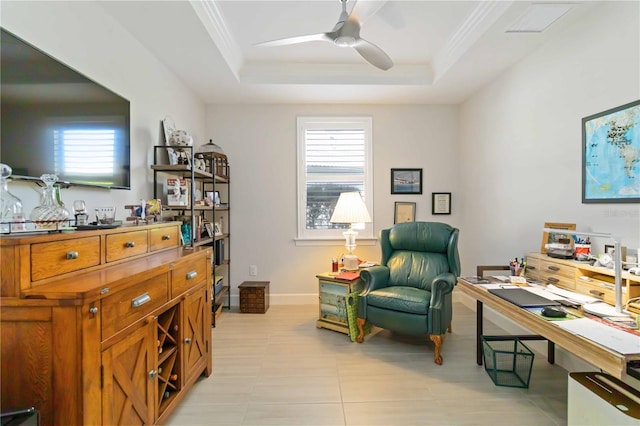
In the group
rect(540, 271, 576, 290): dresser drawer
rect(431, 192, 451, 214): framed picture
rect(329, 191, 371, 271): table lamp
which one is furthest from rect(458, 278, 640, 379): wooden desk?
rect(431, 192, 451, 214): framed picture

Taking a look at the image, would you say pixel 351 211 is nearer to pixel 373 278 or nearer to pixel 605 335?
pixel 373 278

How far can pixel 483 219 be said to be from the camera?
3.46 meters

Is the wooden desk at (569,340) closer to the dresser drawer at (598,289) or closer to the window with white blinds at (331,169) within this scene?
the dresser drawer at (598,289)

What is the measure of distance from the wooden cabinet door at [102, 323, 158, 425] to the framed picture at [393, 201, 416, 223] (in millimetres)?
3070

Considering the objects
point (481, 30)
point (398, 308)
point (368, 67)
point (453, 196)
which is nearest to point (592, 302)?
point (398, 308)

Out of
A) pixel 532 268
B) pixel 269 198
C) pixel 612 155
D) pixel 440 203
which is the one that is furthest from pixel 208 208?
pixel 612 155

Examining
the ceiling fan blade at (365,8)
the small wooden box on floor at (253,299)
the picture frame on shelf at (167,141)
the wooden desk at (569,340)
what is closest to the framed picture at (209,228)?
the small wooden box on floor at (253,299)

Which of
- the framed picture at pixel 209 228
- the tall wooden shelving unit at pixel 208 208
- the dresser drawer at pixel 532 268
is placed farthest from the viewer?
the framed picture at pixel 209 228

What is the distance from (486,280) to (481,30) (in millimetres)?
1939

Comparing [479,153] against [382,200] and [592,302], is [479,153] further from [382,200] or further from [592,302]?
[592,302]

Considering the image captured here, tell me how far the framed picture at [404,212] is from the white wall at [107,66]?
2718 mm

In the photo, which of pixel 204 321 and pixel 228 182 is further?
pixel 228 182

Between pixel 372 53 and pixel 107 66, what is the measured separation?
6.11 feet

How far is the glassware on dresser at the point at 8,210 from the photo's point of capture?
1153mm
